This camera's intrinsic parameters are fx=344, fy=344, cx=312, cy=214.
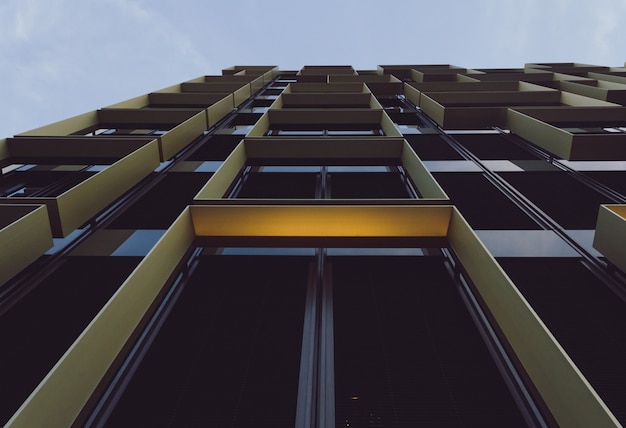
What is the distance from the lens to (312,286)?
16.5 ft

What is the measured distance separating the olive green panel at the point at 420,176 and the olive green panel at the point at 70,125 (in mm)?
9251

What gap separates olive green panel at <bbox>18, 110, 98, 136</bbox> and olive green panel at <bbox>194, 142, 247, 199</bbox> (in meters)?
5.50

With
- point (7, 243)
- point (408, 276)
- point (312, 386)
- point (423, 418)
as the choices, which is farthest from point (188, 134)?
point (423, 418)

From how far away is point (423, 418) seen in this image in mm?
3465

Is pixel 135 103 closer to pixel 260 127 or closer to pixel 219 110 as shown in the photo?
pixel 219 110

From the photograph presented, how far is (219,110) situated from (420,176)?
8.59 m

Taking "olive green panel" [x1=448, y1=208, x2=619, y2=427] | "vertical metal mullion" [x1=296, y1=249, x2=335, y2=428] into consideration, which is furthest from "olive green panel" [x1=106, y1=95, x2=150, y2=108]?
"olive green panel" [x1=448, y1=208, x2=619, y2=427]

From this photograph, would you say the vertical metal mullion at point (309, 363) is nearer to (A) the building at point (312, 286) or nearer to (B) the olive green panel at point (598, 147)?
(A) the building at point (312, 286)

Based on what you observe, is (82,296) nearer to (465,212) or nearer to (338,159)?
(338,159)

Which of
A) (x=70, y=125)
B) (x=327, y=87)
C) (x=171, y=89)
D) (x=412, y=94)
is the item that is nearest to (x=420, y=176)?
(x=412, y=94)

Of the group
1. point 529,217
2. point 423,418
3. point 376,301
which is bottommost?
point 423,418

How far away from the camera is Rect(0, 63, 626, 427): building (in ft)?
11.4

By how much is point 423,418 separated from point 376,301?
160 cm

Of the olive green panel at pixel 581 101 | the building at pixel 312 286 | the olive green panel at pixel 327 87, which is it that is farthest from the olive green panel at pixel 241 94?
the olive green panel at pixel 581 101
